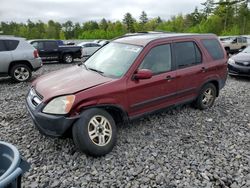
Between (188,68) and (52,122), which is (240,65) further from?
(52,122)

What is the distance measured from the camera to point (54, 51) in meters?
15.1

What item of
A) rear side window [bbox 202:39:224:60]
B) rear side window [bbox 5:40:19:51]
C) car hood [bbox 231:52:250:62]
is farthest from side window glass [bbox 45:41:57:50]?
rear side window [bbox 202:39:224:60]

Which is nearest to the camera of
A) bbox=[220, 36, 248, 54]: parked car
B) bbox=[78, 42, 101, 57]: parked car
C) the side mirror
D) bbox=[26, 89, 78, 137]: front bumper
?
bbox=[26, 89, 78, 137]: front bumper

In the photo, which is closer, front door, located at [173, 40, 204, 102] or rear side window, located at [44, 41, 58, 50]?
front door, located at [173, 40, 204, 102]

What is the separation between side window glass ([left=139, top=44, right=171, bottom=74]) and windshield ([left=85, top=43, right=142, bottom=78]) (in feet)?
0.71

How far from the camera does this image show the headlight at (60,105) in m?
3.47

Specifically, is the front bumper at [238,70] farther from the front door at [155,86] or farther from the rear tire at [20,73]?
the rear tire at [20,73]

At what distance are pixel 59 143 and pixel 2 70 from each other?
570 cm

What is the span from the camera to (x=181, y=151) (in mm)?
3887

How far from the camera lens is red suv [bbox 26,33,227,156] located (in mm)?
3531

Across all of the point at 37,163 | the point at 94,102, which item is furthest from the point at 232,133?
the point at 37,163

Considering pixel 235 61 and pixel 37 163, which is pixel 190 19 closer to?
pixel 235 61

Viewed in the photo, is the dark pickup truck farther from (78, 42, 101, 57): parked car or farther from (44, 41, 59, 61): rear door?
(78, 42, 101, 57): parked car

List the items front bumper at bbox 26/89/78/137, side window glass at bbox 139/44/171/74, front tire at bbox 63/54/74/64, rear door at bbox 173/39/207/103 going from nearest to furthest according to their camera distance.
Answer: front bumper at bbox 26/89/78/137 < side window glass at bbox 139/44/171/74 < rear door at bbox 173/39/207/103 < front tire at bbox 63/54/74/64
